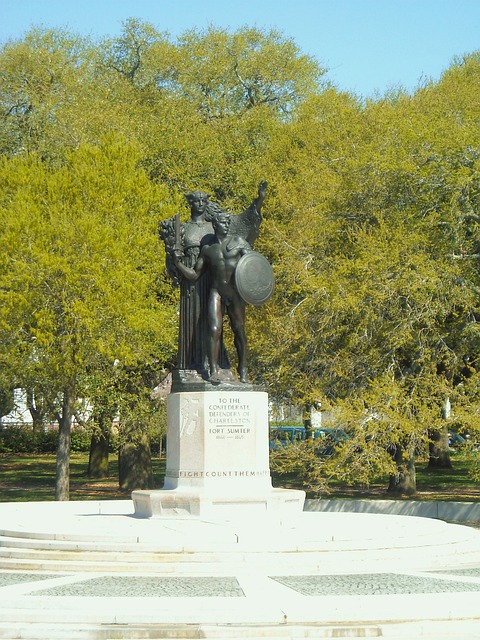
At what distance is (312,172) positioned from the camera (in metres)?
34.3

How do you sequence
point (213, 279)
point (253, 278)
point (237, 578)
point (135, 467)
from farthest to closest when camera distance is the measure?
point (135, 467), point (213, 279), point (253, 278), point (237, 578)

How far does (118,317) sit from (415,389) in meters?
8.21

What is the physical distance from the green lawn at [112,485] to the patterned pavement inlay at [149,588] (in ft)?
49.6

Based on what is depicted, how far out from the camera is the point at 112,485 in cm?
3869

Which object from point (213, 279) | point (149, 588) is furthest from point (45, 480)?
point (149, 588)

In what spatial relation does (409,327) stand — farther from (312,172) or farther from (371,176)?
(312,172)

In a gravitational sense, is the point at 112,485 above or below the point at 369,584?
above

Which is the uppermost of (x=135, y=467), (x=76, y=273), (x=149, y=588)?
(x=76, y=273)

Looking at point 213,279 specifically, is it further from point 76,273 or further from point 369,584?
point 76,273

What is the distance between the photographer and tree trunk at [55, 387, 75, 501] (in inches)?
1193

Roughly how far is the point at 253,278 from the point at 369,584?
7.11 m

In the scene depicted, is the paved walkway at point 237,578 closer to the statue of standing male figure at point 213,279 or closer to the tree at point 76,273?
the statue of standing male figure at point 213,279

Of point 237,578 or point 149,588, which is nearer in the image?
point 149,588

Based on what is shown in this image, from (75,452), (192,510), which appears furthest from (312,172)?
(75,452)
